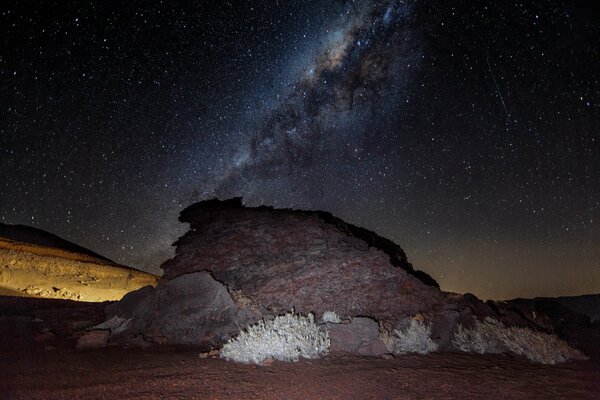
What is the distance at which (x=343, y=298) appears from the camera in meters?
8.38

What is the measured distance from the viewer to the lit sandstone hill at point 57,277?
15533 mm

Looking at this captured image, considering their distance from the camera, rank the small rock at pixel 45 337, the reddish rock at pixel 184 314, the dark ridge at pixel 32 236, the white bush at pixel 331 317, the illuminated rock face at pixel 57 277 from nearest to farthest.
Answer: the small rock at pixel 45 337 → the reddish rock at pixel 184 314 → the white bush at pixel 331 317 → the illuminated rock face at pixel 57 277 → the dark ridge at pixel 32 236

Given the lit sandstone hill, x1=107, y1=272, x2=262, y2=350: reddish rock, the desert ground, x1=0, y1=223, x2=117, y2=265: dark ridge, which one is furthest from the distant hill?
x1=0, y1=223, x2=117, y2=265: dark ridge

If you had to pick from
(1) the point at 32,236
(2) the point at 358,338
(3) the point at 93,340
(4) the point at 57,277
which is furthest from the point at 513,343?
(1) the point at 32,236

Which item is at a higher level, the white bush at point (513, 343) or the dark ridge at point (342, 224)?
the dark ridge at point (342, 224)

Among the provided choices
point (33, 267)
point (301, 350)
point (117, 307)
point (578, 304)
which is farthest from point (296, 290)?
point (33, 267)

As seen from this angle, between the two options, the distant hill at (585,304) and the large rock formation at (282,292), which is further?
the distant hill at (585,304)

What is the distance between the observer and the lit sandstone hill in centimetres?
1553

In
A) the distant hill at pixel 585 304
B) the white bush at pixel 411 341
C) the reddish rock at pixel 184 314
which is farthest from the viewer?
the distant hill at pixel 585 304

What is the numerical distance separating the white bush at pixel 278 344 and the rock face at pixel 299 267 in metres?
1.35

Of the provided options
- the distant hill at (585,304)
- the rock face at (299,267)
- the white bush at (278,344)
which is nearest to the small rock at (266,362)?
the white bush at (278,344)

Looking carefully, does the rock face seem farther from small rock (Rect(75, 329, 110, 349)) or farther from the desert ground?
small rock (Rect(75, 329, 110, 349))

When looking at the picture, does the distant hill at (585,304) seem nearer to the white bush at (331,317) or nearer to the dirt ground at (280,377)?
the dirt ground at (280,377)

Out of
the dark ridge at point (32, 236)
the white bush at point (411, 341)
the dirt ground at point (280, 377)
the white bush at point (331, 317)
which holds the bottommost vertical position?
the dirt ground at point (280, 377)
